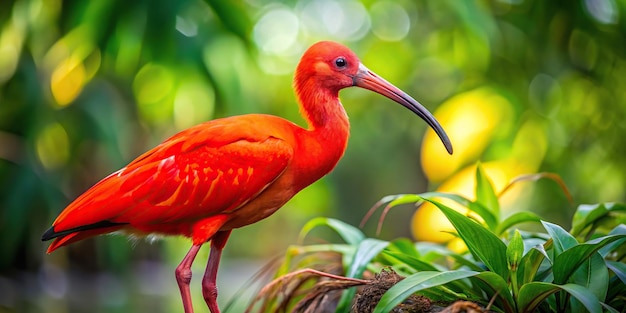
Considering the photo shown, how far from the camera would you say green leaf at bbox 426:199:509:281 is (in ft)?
5.00

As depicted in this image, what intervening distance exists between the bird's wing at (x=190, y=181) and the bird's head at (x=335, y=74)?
0.51 ft

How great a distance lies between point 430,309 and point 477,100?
10.2 feet

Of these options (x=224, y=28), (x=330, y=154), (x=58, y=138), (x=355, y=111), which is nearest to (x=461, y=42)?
(x=355, y=111)

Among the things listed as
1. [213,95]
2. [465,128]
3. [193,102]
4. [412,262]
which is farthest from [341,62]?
[193,102]

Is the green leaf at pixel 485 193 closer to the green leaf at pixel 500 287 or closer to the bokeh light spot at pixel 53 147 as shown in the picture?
the green leaf at pixel 500 287

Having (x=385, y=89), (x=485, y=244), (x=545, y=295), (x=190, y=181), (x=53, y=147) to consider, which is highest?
(x=53, y=147)

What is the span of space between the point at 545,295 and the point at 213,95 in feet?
10.0

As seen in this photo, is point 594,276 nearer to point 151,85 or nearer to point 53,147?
point 151,85

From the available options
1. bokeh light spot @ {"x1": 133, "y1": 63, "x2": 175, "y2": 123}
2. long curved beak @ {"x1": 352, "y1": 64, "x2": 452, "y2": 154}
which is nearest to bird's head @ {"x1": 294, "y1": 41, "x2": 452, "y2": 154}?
long curved beak @ {"x1": 352, "y1": 64, "x2": 452, "y2": 154}

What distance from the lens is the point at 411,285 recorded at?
1.36 metres

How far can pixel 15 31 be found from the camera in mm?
4301

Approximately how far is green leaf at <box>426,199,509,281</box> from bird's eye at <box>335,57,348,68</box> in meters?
0.42

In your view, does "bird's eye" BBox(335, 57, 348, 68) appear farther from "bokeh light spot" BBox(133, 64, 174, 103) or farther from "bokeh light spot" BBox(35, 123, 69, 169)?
"bokeh light spot" BBox(35, 123, 69, 169)

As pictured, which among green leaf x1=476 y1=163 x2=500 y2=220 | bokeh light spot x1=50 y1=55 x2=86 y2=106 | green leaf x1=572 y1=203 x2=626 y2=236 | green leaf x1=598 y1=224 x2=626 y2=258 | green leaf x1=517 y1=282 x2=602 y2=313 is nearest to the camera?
green leaf x1=517 y1=282 x2=602 y2=313
